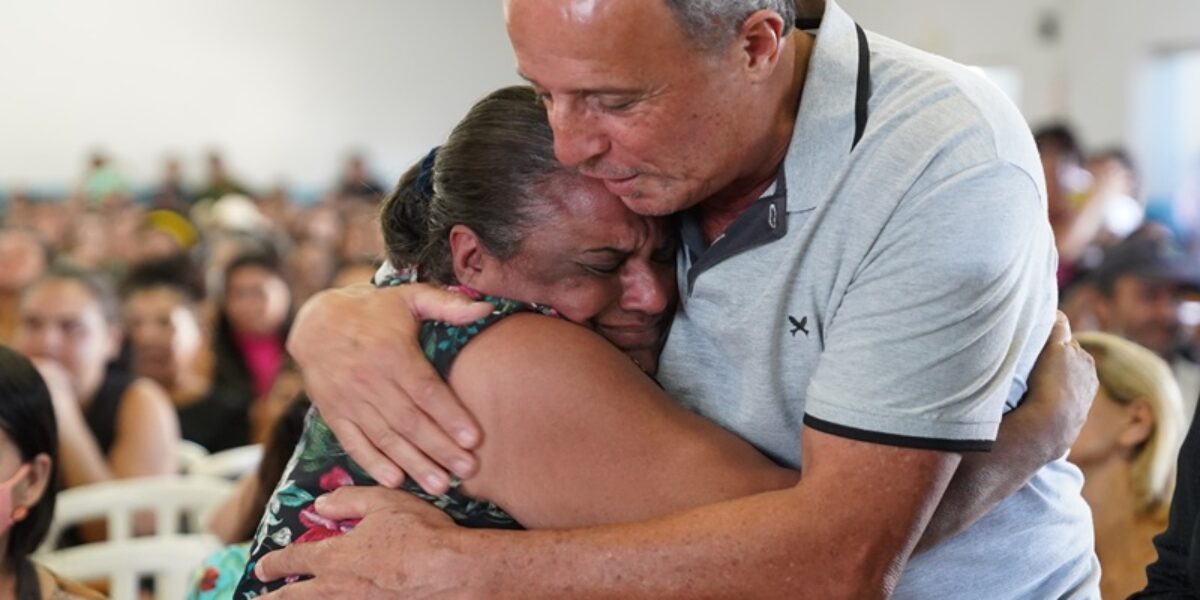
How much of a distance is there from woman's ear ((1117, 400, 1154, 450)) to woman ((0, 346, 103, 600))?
183cm

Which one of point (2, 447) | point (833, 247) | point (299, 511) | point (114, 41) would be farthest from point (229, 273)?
point (114, 41)

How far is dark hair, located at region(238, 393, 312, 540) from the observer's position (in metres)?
2.65

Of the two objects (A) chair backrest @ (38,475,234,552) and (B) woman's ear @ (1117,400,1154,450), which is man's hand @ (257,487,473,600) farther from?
(A) chair backrest @ (38,475,234,552)

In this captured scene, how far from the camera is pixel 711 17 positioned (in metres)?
1.41

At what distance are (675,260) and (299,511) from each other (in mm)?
515

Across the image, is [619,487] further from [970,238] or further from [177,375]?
[177,375]

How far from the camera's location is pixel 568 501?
1477 mm

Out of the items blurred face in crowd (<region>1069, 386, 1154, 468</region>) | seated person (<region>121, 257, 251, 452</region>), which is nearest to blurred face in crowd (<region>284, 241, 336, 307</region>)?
seated person (<region>121, 257, 251, 452</region>)

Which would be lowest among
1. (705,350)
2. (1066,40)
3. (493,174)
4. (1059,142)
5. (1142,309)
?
(1066,40)

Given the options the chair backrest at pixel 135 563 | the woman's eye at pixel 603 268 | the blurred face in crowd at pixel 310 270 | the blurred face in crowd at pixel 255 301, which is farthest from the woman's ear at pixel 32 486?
the blurred face in crowd at pixel 310 270

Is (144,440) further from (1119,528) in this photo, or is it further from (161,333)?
(1119,528)

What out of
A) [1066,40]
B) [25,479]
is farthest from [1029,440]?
[1066,40]

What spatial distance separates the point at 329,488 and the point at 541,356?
0.32 meters

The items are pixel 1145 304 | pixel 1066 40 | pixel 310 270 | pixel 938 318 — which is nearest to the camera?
pixel 938 318
